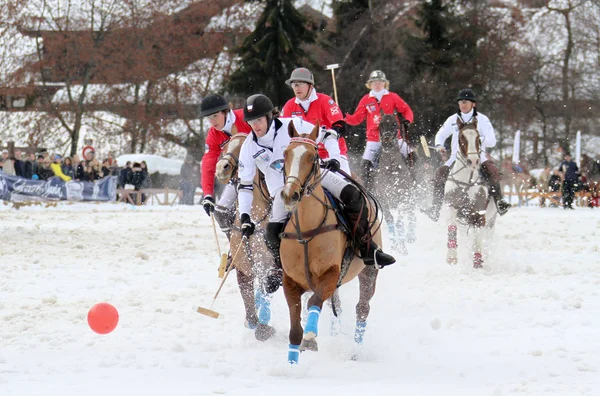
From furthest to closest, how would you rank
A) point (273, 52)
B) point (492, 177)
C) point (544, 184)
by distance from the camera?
point (273, 52) → point (544, 184) → point (492, 177)

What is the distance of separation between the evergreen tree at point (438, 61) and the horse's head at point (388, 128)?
28.1m

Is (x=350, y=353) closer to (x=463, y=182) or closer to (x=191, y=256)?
(x=463, y=182)

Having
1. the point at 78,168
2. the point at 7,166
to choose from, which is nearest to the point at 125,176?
the point at 78,168

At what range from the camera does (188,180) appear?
111 ft

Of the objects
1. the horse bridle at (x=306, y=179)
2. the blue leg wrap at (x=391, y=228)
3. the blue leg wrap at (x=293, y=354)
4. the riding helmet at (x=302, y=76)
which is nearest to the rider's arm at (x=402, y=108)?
the blue leg wrap at (x=391, y=228)

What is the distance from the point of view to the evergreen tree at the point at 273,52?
39.2 metres

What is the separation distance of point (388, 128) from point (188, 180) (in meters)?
19.4

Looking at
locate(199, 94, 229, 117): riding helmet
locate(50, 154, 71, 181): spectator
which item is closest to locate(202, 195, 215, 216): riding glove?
locate(199, 94, 229, 117): riding helmet

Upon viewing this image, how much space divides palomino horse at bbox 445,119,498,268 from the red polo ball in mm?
6672

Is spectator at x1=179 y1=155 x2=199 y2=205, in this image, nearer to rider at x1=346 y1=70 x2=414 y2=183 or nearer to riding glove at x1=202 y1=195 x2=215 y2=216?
rider at x1=346 y1=70 x2=414 y2=183

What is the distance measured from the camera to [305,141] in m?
7.08

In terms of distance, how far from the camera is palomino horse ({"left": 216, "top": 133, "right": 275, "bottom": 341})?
8.50 m

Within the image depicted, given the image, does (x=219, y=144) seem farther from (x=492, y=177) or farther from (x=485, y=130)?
(x=485, y=130)

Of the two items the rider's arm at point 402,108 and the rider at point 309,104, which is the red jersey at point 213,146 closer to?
the rider at point 309,104
